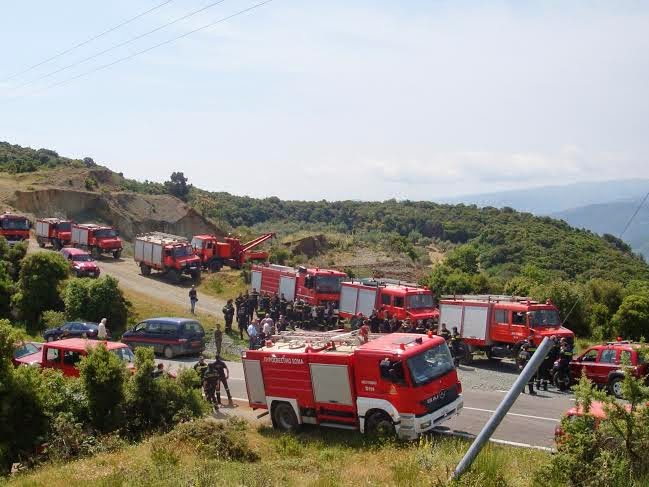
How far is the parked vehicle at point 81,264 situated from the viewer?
38.3 m

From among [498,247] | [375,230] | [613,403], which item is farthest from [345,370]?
[375,230]

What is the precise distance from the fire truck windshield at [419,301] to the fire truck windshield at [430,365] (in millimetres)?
13157

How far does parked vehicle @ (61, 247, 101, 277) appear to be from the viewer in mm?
38312

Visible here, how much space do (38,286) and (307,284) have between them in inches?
513

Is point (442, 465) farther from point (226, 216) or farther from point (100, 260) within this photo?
point (226, 216)

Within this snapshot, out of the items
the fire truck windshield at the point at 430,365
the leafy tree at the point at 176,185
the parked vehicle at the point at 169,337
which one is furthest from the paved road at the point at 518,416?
the leafy tree at the point at 176,185

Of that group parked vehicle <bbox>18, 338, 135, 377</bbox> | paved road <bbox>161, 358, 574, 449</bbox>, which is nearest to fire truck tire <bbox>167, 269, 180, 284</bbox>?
parked vehicle <bbox>18, 338, 135, 377</bbox>

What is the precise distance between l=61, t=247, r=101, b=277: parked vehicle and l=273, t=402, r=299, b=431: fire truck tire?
2508 cm

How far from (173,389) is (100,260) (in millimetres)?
33315

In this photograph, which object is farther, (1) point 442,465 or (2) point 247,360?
(2) point 247,360

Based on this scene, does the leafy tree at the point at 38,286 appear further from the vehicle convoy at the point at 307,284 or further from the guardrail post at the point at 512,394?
the guardrail post at the point at 512,394

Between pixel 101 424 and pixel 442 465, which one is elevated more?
pixel 442 465

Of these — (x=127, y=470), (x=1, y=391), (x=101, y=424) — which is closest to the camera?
(x=127, y=470)

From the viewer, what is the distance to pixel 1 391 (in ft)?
46.3
